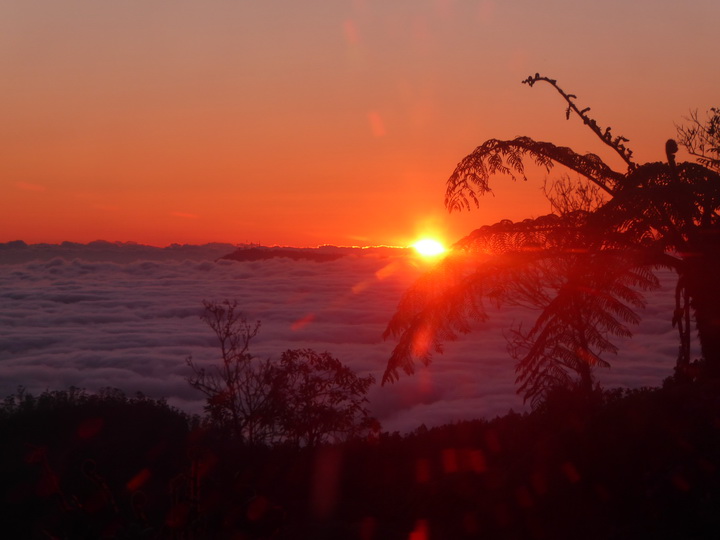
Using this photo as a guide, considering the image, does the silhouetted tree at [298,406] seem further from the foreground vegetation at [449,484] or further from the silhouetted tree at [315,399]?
the foreground vegetation at [449,484]

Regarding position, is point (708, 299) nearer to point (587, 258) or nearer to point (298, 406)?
point (587, 258)

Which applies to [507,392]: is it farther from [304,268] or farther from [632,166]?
[304,268]

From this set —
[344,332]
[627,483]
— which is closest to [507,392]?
[344,332]

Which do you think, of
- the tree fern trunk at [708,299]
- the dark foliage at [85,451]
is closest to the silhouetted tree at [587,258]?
the tree fern trunk at [708,299]

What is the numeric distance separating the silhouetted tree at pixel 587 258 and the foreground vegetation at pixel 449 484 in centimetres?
123

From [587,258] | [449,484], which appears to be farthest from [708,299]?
[449,484]

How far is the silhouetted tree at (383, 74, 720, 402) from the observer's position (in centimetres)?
970

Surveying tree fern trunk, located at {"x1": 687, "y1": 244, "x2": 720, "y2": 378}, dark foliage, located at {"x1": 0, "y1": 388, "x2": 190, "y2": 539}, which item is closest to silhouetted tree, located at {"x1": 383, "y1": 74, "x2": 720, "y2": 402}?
tree fern trunk, located at {"x1": 687, "y1": 244, "x2": 720, "y2": 378}

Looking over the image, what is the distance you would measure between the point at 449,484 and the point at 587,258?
399cm

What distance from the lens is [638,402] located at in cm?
903

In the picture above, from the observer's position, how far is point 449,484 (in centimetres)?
1015

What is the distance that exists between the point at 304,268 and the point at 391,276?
24.3 metres

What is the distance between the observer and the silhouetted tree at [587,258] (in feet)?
31.8

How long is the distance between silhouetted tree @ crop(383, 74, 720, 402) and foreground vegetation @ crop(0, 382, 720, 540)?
1228mm
